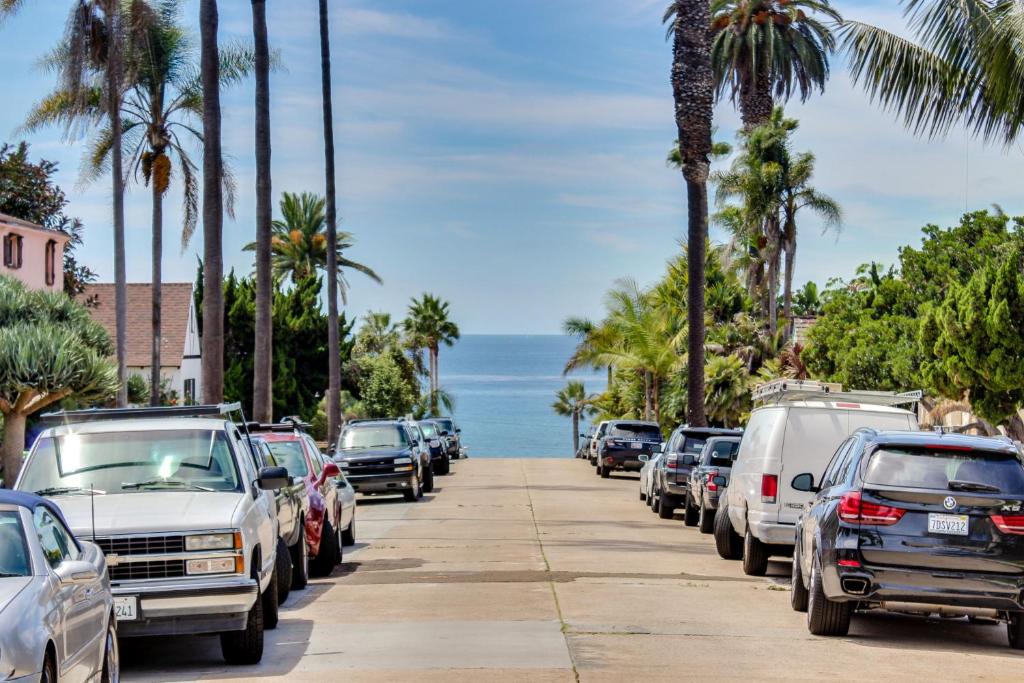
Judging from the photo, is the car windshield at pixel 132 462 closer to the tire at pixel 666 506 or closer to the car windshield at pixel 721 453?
the car windshield at pixel 721 453

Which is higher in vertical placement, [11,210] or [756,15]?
[756,15]

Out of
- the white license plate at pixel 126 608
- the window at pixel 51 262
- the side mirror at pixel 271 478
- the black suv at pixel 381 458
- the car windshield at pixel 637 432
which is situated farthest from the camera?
the window at pixel 51 262

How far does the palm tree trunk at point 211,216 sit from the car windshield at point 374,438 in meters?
3.74

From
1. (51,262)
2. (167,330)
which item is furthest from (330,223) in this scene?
(167,330)

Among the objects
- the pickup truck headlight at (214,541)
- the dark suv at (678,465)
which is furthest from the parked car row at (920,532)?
the dark suv at (678,465)

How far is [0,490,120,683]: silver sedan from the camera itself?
7.37 m

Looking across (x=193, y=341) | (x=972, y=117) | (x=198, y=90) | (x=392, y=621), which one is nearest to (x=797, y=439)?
(x=972, y=117)

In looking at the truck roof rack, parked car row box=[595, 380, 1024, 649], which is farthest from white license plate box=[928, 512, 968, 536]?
the truck roof rack

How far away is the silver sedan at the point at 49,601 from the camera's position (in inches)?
290

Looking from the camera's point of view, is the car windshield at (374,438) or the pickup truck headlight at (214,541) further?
the car windshield at (374,438)

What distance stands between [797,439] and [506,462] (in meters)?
40.0

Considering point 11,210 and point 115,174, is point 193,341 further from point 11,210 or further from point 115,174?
point 115,174

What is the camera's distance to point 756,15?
59812 millimetres

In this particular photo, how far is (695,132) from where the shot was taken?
34.3 m
